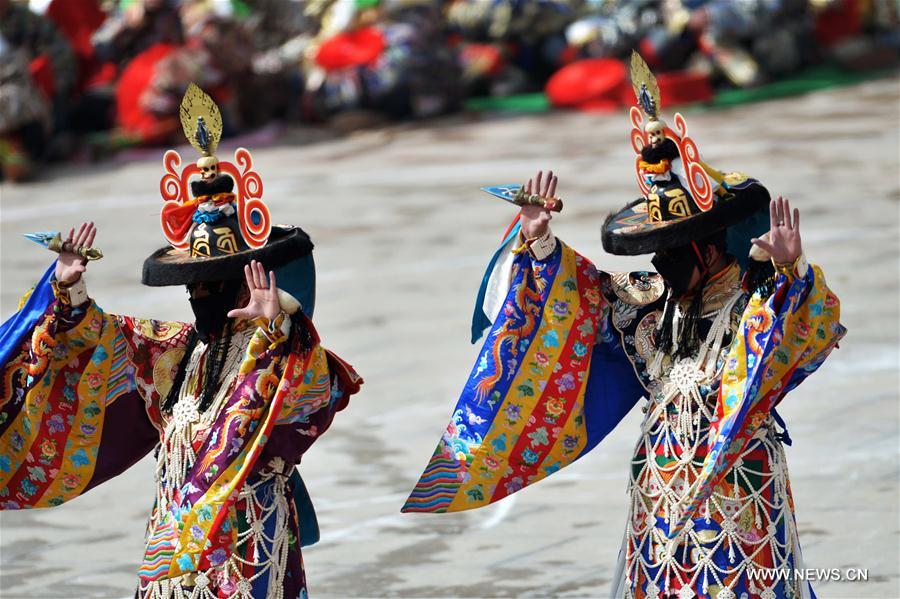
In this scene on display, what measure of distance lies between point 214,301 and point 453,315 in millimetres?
5623

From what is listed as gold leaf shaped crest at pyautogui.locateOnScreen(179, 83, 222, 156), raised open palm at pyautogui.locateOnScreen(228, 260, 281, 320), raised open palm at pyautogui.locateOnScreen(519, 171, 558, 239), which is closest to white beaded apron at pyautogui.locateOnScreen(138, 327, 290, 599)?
raised open palm at pyautogui.locateOnScreen(228, 260, 281, 320)

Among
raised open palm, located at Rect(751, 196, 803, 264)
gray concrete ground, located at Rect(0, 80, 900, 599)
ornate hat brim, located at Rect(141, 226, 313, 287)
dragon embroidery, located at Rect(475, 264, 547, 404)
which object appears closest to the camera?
raised open palm, located at Rect(751, 196, 803, 264)

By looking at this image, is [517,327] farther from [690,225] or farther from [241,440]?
[241,440]

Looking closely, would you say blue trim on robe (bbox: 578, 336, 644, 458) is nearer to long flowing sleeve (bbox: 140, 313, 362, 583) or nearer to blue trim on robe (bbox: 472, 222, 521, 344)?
blue trim on robe (bbox: 472, 222, 521, 344)

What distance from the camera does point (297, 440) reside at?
4.48 m

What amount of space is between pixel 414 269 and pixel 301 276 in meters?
6.59

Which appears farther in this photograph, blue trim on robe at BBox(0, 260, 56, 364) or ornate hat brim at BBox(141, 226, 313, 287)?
blue trim on robe at BBox(0, 260, 56, 364)

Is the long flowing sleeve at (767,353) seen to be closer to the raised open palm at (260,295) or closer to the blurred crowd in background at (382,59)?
the raised open palm at (260,295)

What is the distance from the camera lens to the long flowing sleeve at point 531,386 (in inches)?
186

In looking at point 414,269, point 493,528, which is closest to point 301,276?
point 493,528

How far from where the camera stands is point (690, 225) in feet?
14.3

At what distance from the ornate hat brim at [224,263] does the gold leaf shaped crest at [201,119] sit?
0.35 metres

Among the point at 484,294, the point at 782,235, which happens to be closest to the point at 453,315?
the point at 484,294

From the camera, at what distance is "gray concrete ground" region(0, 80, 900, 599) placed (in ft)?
21.8
